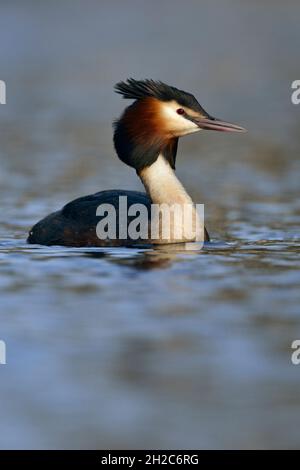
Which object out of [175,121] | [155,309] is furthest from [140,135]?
[155,309]

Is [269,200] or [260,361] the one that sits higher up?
[269,200]

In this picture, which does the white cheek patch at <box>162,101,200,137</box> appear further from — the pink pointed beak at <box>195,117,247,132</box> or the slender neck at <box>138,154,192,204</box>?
the slender neck at <box>138,154,192,204</box>

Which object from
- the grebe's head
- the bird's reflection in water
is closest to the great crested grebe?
the grebe's head

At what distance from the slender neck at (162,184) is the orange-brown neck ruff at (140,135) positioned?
0.06 m

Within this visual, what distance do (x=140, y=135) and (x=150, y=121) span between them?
160 mm

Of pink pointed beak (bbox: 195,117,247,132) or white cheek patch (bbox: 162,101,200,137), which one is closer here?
pink pointed beak (bbox: 195,117,247,132)

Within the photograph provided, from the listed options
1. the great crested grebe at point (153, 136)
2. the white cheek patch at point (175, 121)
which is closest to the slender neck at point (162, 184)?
the great crested grebe at point (153, 136)

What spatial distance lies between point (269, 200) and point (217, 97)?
14.2 meters

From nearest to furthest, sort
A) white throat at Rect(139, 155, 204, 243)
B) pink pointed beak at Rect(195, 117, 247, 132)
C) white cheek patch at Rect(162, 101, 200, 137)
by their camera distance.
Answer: white throat at Rect(139, 155, 204, 243)
pink pointed beak at Rect(195, 117, 247, 132)
white cheek patch at Rect(162, 101, 200, 137)

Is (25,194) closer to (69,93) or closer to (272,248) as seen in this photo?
(272,248)

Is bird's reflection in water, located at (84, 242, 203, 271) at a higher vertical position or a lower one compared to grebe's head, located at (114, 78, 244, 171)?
lower

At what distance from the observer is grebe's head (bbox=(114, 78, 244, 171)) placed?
1166 centimetres

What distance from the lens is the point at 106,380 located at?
6.62 meters

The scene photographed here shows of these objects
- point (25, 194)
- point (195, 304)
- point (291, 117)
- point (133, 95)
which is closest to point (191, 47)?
point (291, 117)
